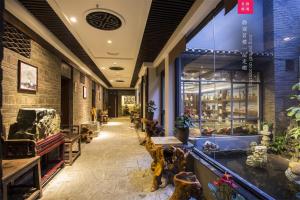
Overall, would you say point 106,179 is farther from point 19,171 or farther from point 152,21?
point 152,21

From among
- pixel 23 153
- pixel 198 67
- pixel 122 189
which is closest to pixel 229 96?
pixel 198 67

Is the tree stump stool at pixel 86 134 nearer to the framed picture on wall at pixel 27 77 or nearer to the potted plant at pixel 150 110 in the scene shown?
the potted plant at pixel 150 110

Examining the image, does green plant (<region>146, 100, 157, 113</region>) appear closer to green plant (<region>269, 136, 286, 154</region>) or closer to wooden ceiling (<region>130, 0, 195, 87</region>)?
wooden ceiling (<region>130, 0, 195, 87</region>)

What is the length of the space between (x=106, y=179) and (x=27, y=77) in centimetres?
220

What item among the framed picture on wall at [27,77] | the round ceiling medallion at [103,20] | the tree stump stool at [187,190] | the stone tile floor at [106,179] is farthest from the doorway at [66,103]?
the tree stump stool at [187,190]

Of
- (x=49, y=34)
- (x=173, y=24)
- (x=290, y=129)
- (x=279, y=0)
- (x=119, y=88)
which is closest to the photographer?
(x=290, y=129)

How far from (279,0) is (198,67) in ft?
9.29

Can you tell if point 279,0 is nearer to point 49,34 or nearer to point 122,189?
point 122,189

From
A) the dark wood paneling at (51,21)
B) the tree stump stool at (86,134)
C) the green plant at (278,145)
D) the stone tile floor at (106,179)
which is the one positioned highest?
the dark wood paneling at (51,21)

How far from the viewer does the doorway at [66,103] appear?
19.6 ft

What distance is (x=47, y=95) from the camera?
418cm

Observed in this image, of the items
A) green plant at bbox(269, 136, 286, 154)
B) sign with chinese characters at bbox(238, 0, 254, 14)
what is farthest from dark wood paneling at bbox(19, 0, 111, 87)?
green plant at bbox(269, 136, 286, 154)

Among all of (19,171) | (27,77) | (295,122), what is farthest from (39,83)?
(295,122)

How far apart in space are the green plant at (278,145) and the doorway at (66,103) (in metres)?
5.39
